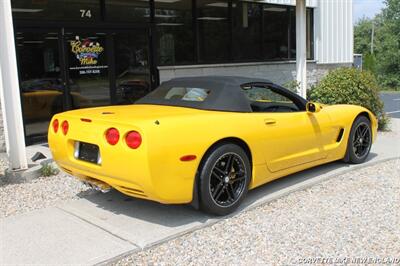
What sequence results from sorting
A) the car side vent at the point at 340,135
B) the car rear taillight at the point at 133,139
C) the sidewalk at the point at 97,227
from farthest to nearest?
the car side vent at the point at 340,135
the car rear taillight at the point at 133,139
the sidewalk at the point at 97,227

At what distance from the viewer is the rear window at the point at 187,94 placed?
503 centimetres

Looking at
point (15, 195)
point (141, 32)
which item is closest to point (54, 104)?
point (141, 32)

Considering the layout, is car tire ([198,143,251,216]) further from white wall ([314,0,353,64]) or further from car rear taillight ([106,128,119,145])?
white wall ([314,0,353,64])

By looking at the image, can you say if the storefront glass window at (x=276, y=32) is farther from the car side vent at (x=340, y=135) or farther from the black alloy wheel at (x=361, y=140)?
the car side vent at (x=340, y=135)

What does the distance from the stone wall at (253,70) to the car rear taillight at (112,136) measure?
616 cm

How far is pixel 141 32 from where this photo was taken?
9.90 m

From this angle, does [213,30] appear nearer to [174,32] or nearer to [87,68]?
[174,32]

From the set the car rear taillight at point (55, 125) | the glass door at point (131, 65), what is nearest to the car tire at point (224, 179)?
the car rear taillight at point (55, 125)

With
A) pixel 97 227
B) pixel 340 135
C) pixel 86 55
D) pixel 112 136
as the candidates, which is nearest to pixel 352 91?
pixel 340 135

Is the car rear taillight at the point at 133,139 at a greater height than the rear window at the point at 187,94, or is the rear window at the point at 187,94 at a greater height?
the rear window at the point at 187,94

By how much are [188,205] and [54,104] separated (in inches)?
190

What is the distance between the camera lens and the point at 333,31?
14.4m

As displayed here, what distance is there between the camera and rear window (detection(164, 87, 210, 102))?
5030mm

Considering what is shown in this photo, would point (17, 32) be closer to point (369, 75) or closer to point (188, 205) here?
point (188, 205)
